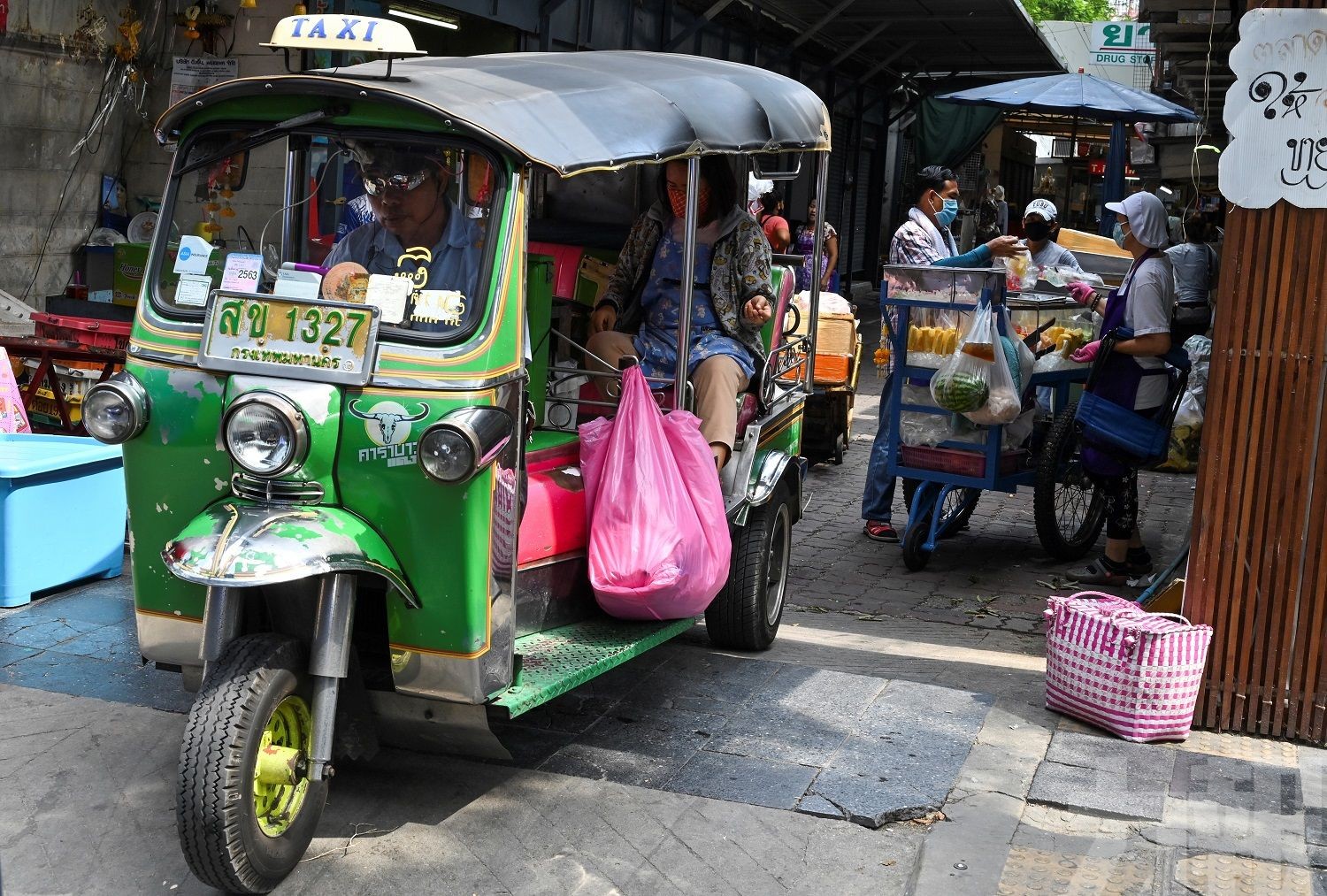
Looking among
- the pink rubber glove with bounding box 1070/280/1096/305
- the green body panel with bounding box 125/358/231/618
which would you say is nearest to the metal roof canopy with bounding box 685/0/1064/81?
the pink rubber glove with bounding box 1070/280/1096/305

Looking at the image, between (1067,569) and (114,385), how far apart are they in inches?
219

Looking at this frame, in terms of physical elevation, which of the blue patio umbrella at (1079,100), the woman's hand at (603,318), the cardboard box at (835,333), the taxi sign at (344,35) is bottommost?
the cardboard box at (835,333)

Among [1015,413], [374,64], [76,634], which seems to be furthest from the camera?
[1015,413]

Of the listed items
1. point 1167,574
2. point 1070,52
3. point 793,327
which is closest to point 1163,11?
point 793,327

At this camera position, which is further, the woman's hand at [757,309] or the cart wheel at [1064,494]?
the cart wheel at [1064,494]

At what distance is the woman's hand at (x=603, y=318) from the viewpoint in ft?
18.7

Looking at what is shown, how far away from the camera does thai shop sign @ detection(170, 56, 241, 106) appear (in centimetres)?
948

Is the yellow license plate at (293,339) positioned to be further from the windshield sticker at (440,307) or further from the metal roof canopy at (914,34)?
the metal roof canopy at (914,34)

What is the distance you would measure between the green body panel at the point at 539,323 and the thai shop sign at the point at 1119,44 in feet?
67.5

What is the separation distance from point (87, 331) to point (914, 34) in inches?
548

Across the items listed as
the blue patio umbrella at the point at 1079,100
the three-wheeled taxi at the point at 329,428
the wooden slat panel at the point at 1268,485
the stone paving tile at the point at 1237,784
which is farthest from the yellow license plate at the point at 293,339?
the blue patio umbrella at the point at 1079,100

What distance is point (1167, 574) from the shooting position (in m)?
5.70

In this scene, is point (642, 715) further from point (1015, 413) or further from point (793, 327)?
point (1015, 413)

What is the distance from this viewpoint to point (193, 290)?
4023 millimetres
